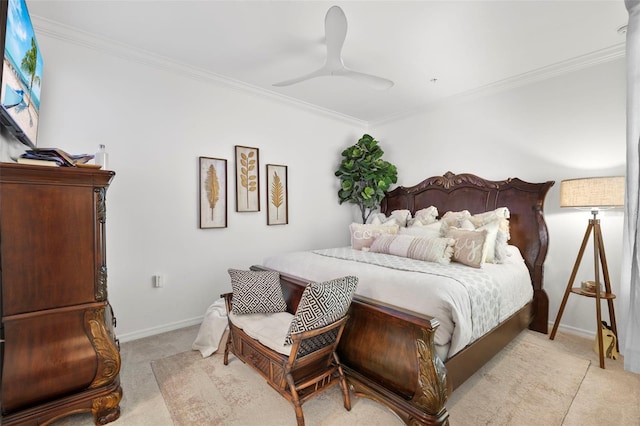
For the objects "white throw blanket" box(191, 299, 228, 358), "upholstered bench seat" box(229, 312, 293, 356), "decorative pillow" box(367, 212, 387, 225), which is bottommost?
"white throw blanket" box(191, 299, 228, 358)

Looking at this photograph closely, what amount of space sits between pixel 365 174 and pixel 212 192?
2.33 meters

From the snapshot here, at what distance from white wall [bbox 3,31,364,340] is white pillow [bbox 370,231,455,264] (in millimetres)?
1571

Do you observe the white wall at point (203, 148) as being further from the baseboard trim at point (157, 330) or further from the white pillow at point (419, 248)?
the white pillow at point (419, 248)

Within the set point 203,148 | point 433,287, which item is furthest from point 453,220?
point 203,148

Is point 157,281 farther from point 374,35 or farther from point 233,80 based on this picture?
point 374,35

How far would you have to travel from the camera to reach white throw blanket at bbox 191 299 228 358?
2.48 metres

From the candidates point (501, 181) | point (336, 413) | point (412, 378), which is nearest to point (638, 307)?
point (412, 378)

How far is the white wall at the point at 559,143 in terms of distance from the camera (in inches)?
108

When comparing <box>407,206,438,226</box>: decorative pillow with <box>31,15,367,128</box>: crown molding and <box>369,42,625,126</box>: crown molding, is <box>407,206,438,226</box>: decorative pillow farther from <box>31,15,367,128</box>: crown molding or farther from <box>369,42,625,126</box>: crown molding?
<box>31,15,367,128</box>: crown molding

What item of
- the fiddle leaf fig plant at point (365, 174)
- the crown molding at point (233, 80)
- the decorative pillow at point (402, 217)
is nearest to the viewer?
the crown molding at point (233, 80)

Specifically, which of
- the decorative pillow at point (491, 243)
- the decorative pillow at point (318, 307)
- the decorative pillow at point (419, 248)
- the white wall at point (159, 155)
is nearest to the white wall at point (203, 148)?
the white wall at point (159, 155)

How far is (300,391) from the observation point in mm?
1725

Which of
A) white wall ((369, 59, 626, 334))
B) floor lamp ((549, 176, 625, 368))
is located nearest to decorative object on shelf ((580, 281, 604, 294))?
floor lamp ((549, 176, 625, 368))

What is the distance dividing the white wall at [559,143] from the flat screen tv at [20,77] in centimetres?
422
